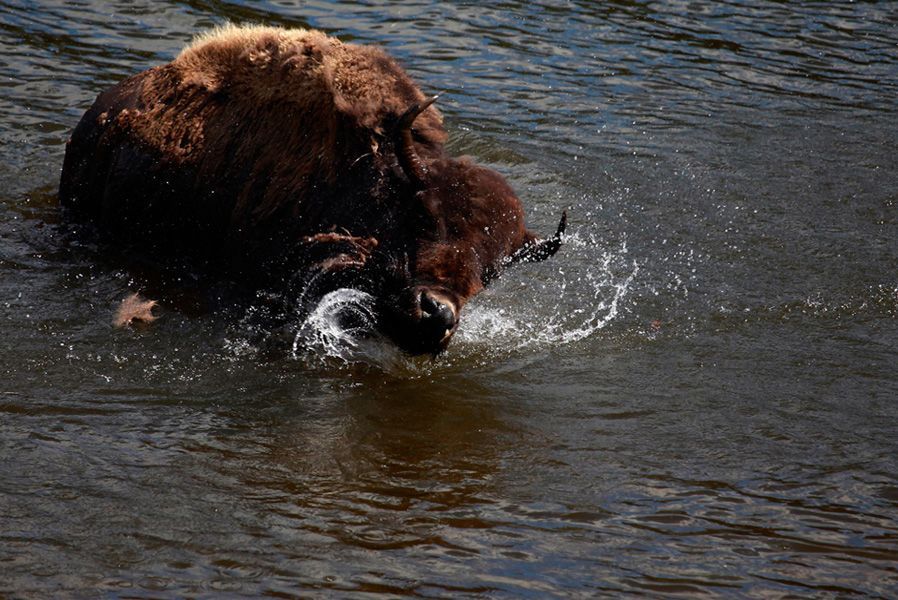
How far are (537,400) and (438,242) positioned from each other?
0.97 m

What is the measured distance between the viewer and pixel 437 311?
17.3 feet

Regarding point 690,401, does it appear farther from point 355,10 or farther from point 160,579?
point 355,10

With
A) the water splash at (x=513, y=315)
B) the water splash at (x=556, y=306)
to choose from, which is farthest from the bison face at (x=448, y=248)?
the water splash at (x=556, y=306)

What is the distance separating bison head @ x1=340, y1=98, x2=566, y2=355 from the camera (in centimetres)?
548

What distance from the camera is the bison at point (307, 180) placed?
561cm

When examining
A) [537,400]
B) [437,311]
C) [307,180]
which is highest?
[307,180]

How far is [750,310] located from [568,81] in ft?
16.9

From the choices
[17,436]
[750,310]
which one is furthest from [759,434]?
[17,436]

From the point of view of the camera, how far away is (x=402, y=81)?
6.41 m

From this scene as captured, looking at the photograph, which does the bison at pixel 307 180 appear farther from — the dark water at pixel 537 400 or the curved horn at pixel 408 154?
the dark water at pixel 537 400

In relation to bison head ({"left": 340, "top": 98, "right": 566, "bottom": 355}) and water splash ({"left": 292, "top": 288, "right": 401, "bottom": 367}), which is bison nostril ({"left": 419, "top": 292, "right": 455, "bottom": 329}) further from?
water splash ({"left": 292, "top": 288, "right": 401, "bottom": 367})

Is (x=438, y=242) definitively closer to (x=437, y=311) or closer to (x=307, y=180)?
(x=437, y=311)

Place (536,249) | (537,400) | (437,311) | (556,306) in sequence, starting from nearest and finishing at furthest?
(437,311) < (537,400) < (536,249) < (556,306)

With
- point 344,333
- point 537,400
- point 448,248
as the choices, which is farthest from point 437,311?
point 344,333
